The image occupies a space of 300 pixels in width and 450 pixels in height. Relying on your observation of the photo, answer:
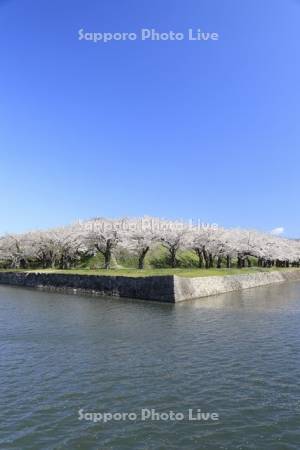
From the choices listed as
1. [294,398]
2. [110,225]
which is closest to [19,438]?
[294,398]

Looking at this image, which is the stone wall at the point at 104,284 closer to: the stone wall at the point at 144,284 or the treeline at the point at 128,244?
the stone wall at the point at 144,284

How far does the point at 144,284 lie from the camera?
4206cm

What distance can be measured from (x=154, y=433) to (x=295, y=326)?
1718 cm

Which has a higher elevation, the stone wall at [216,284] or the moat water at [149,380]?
the stone wall at [216,284]

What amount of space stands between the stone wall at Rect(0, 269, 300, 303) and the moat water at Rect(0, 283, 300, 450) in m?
9.81

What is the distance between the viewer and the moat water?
37.8 ft

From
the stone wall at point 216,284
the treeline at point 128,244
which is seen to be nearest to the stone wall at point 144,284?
the stone wall at point 216,284

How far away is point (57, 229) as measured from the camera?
265ft

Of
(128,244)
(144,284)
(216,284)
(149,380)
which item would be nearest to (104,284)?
(144,284)

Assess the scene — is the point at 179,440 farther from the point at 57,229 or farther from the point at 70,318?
the point at 57,229

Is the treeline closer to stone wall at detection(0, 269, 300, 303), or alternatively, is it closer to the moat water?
stone wall at detection(0, 269, 300, 303)

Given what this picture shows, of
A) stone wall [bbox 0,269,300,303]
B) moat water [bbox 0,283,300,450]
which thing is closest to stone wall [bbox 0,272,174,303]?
stone wall [bbox 0,269,300,303]

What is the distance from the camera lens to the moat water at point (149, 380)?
1152 cm

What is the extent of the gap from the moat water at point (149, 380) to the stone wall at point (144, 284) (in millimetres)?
9811
